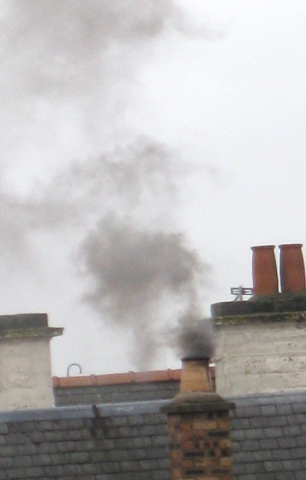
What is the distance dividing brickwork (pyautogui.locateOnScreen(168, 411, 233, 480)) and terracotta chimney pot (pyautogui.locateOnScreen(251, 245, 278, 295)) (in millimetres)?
4214

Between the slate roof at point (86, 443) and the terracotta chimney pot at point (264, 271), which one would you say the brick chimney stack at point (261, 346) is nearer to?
the terracotta chimney pot at point (264, 271)

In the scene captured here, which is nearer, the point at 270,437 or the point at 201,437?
the point at 201,437

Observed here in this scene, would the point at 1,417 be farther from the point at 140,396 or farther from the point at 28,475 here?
the point at 140,396

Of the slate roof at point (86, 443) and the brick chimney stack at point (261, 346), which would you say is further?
the brick chimney stack at point (261, 346)

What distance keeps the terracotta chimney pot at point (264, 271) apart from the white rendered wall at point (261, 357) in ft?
1.84

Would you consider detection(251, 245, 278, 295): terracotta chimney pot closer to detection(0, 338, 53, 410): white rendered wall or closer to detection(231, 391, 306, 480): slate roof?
detection(231, 391, 306, 480): slate roof

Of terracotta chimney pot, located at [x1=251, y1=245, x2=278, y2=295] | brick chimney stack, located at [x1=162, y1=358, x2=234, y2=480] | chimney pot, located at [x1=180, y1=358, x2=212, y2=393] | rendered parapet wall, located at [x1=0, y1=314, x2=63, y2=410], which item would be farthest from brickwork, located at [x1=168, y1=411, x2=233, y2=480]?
terracotta chimney pot, located at [x1=251, y1=245, x2=278, y2=295]

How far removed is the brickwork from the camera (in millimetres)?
11203

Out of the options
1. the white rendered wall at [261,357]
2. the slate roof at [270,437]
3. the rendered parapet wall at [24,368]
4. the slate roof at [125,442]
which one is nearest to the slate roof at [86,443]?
the slate roof at [125,442]

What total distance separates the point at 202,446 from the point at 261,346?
3.88 metres

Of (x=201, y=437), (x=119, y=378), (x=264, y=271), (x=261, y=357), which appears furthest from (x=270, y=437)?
(x=119, y=378)

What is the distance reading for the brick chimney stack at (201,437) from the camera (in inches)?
441

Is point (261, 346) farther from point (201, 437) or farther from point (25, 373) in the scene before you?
point (201, 437)

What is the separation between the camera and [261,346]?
14969 millimetres
